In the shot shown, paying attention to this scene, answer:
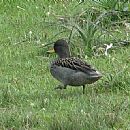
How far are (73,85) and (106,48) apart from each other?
2.14 m

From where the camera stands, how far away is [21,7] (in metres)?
12.6

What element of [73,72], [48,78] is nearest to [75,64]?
[73,72]

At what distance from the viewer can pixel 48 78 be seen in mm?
8930

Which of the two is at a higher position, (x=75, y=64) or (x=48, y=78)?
(x=75, y=64)

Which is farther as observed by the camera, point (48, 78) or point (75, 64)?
point (48, 78)

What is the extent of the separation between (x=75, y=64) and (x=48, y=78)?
3.31ft

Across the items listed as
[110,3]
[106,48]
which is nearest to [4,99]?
[106,48]

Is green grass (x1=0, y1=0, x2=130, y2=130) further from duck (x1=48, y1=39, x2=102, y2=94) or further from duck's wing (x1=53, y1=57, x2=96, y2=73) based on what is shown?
duck's wing (x1=53, y1=57, x2=96, y2=73)

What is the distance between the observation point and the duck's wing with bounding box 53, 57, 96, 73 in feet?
25.8

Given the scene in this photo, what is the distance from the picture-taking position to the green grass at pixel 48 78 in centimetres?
693

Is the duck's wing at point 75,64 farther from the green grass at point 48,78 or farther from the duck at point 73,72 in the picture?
the green grass at point 48,78

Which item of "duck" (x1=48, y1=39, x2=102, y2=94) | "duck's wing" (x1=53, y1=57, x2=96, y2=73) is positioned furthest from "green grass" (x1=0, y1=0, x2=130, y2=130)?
"duck's wing" (x1=53, y1=57, x2=96, y2=73)

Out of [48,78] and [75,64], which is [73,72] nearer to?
[75,64]

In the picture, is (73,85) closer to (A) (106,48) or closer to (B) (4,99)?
(B) (4,99)
